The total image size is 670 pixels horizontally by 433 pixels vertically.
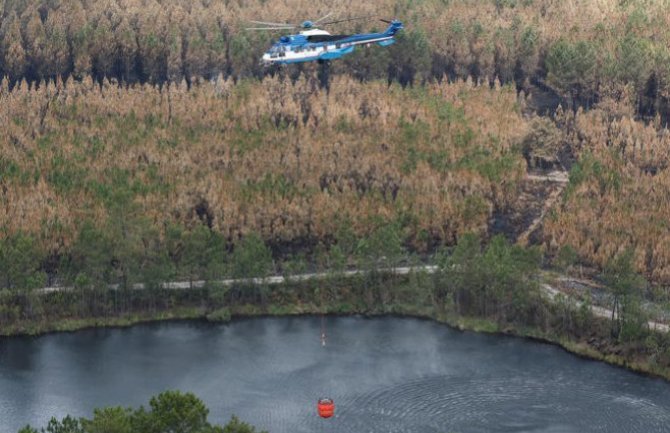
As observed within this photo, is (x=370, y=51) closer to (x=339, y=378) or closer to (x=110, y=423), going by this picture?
(x=339, y=378)

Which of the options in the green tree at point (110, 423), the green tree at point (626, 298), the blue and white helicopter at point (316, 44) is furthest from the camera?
the blue and white helicopter at point (316, 44)

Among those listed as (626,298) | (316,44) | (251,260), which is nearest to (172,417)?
(251,260)

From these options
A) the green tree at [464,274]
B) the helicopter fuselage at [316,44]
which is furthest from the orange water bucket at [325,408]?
the helicopter fuselage at [316,44]

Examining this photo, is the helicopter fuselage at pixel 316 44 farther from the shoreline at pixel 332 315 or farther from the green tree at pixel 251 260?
the shoreline at pixel 332 315

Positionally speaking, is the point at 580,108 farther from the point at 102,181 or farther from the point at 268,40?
the point at 102,181

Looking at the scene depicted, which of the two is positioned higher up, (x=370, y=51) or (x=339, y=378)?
(x=370, y=51)

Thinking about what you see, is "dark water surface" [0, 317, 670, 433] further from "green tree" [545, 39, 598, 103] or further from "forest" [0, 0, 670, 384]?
"green tree" [545, 39, 598, 103]

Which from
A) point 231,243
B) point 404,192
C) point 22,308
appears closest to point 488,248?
point 404,192
